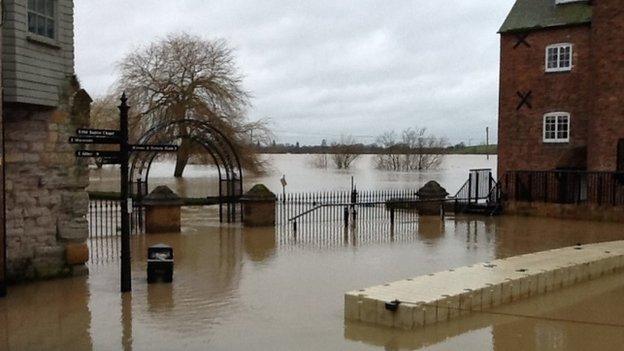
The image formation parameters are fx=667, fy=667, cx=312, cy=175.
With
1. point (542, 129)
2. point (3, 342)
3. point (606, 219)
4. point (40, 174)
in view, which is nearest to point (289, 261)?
point (40, 174)

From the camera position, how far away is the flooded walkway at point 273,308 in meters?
8.44

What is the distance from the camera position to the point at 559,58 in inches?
1080

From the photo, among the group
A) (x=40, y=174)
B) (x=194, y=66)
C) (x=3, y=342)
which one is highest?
(x=194, y=66)

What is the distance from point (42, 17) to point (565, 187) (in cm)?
2075

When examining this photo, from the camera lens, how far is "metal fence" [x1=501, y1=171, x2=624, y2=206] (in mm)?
24328

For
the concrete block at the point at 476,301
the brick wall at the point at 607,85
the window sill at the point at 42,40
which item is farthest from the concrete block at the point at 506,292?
the brick wall at the point at 607,85

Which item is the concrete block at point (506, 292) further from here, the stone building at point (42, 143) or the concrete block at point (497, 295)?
the stone building at point (42, 143)

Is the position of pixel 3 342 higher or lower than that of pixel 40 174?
lower

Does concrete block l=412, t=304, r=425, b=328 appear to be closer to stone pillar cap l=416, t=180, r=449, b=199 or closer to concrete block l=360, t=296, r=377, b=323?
concrete block l=360, t=296, r=377, b=323

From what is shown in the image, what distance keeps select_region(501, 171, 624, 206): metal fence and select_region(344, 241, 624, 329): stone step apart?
11692mm

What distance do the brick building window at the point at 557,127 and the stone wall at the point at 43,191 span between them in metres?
20.3

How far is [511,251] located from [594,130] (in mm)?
10578

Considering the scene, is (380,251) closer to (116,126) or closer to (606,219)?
(606,219)

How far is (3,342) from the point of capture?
27.6 feet
